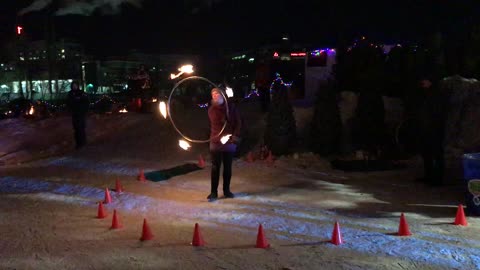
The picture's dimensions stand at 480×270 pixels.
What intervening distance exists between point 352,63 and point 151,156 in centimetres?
618

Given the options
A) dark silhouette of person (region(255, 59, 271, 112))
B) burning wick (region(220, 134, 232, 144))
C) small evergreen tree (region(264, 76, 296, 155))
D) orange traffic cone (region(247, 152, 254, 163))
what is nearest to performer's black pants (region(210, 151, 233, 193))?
burning wick (region(220, 134, 232, 144))

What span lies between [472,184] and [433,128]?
2.16 m

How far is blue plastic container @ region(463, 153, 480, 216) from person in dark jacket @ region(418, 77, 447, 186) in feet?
6.04

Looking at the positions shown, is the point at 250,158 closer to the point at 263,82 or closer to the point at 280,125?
the point at 280,125

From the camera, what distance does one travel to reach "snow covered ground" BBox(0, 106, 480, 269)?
5902mm

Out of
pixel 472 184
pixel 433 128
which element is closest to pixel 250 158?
pixel 433 128

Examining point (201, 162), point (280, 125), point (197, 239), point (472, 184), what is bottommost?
point (201, 162)

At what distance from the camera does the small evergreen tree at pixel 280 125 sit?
526 inches

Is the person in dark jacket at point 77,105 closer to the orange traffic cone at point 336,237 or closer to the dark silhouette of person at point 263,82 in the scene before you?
the dark silhouette of person at point 263,82

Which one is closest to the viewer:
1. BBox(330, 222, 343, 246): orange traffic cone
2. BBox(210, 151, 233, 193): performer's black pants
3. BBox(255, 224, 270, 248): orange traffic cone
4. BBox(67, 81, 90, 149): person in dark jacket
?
BBox(255, 224, 270, 248): orange traffic cone

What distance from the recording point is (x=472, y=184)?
7.71 metres

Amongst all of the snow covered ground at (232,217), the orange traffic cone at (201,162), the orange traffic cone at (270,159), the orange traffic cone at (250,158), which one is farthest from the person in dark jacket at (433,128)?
the orange traffic cone at (201,162)

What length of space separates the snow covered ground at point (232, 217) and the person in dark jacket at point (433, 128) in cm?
48

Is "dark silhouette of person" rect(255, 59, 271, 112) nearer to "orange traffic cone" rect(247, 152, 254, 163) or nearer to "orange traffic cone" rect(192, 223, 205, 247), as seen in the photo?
"orange traffic cone" rect(247, 152, 254, 163)
